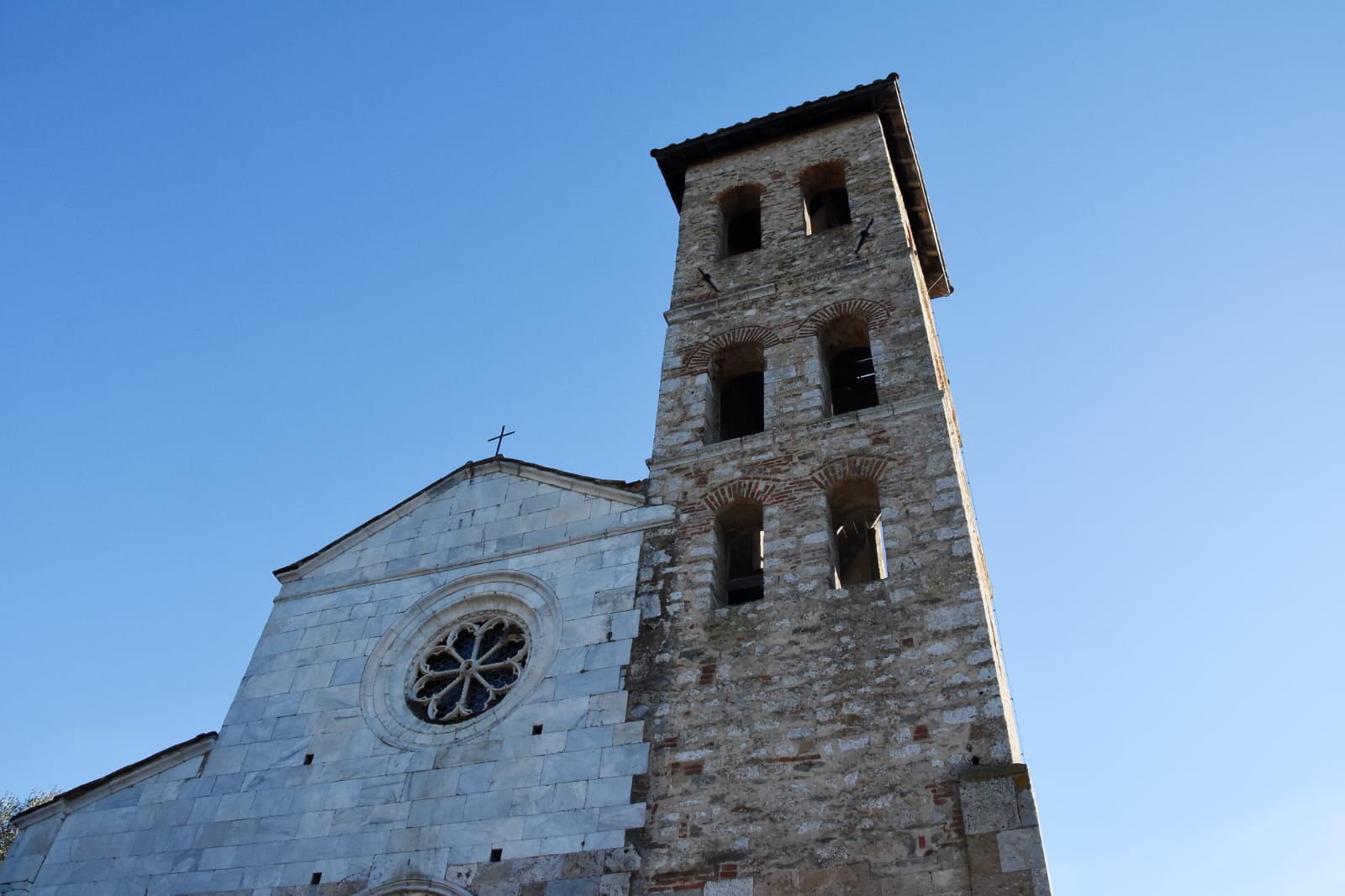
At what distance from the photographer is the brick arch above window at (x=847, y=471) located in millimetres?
10516

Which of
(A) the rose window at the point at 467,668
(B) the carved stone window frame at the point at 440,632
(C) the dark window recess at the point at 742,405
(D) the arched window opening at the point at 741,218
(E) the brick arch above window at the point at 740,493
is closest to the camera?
(B) the carved stone window frame at the point at 440,632

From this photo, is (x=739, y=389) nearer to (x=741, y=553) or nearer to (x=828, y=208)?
(x=741, y=553)

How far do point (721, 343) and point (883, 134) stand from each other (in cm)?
552

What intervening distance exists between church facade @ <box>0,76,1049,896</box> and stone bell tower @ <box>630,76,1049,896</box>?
27 mm

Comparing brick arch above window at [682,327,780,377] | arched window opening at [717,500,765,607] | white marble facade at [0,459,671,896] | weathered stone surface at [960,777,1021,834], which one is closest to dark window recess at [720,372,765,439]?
brick arch above window at [682,327,780,377]

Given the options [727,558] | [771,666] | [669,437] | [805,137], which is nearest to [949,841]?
[771,666]

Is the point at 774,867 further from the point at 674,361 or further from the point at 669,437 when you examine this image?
the point at 674,361

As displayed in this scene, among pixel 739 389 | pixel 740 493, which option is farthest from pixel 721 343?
pixel 740 493

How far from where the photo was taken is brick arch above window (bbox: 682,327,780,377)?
1291 cm

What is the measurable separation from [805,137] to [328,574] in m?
9.52

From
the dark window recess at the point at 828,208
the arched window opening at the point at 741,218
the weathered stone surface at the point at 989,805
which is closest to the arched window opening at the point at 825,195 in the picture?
the dark window recess at the point at 828,208

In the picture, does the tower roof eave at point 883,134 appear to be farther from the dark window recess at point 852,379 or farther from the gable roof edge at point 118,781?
the gable roof edge at point 118,781

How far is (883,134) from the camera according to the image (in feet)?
54.6

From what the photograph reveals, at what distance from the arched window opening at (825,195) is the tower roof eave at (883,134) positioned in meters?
1.09
